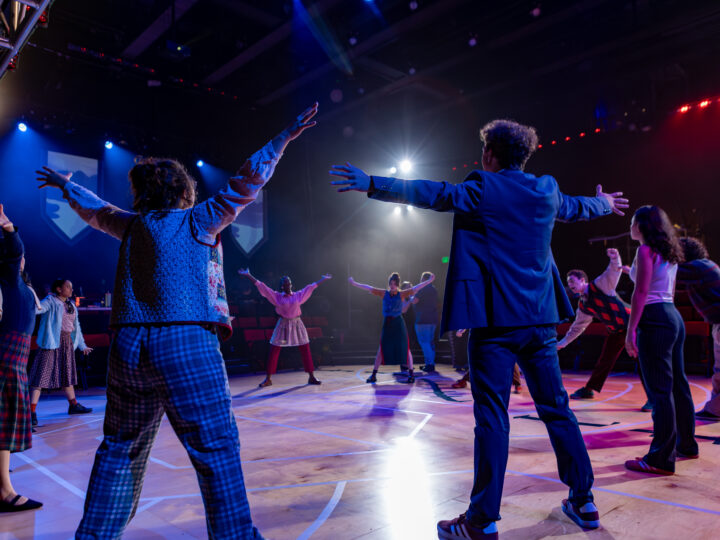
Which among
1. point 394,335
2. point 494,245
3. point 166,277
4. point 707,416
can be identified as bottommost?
point 707,416

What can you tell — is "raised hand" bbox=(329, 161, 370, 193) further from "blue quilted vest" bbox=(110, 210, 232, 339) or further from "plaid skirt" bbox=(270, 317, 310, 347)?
"plaid skirt" bbox=(270, 317, 310, 347)

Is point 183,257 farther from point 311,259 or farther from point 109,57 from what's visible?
point 311,259

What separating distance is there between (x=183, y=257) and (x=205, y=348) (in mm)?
356

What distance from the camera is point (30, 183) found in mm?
12172

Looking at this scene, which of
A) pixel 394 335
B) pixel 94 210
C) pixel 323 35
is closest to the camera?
pixel 94 210

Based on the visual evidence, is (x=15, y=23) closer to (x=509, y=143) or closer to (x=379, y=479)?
(x=509, y=143)

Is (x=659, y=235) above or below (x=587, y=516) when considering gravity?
above

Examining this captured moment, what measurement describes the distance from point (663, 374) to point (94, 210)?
3.45 metres

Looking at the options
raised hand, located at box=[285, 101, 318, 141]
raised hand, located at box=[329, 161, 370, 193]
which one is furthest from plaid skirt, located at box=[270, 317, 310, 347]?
raised hand, located at box=[285, 101, 318, 141]

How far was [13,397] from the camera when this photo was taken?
9.47ft

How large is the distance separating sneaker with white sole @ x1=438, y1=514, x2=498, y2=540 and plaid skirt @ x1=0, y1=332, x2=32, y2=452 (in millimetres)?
2471

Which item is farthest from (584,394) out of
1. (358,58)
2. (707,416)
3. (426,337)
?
(358,58)

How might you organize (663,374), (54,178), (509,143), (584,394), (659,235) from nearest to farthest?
(54,178), (509,143), (663,374), (659,235), (584,394)

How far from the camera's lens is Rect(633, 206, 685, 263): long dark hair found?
3238 mm
